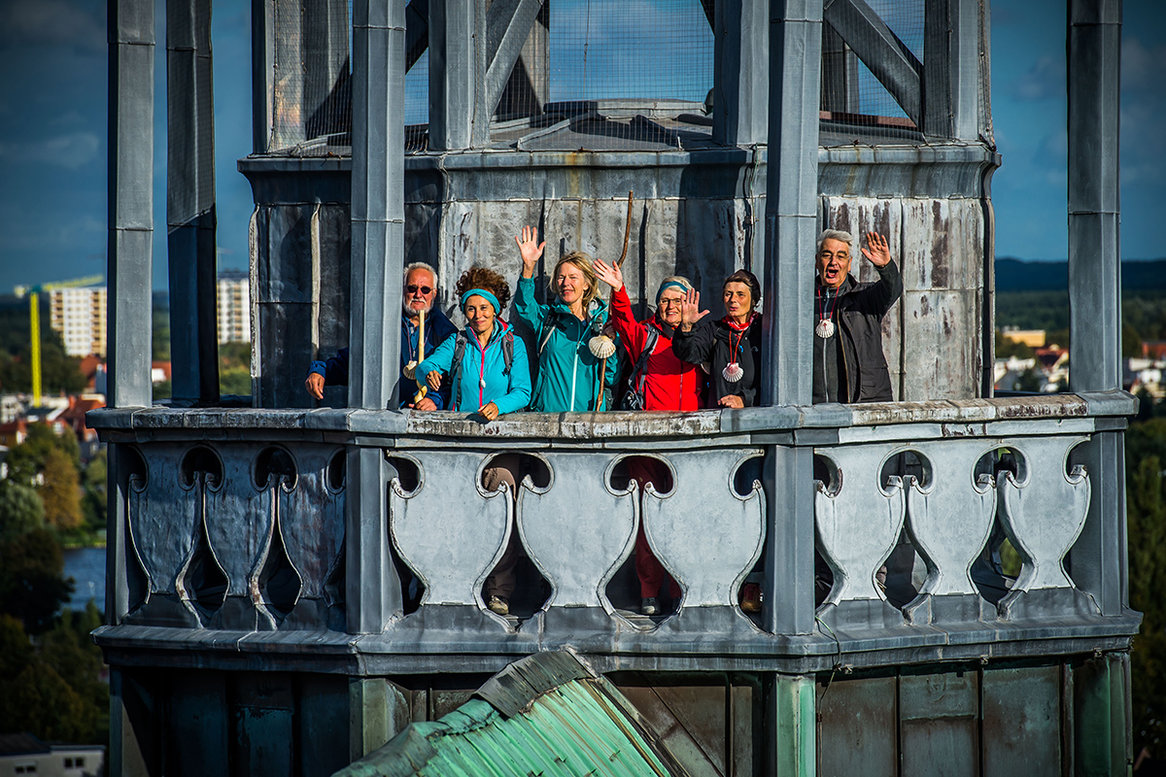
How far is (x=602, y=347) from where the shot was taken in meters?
7.88

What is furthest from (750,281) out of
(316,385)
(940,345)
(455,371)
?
(316,385)

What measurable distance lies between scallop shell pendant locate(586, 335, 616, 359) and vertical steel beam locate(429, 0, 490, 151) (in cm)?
188

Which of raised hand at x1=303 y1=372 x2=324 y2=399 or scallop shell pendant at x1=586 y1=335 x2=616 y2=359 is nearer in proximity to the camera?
scallop shell pendant at x1=586 y1=335 x2=616 y2=359

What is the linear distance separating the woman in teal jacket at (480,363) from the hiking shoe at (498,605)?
110 cm

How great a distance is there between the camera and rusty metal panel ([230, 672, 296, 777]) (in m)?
7.55

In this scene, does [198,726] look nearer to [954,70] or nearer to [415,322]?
[415,322]

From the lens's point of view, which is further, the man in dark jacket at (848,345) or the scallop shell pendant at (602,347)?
the man in dark jacket at (848,345)

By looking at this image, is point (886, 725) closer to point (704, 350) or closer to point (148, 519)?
point (704, 350)

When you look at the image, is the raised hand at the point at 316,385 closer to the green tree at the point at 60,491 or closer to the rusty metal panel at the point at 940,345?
the rusty metal panel at the point at 940,345

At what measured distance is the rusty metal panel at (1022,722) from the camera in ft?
25.0

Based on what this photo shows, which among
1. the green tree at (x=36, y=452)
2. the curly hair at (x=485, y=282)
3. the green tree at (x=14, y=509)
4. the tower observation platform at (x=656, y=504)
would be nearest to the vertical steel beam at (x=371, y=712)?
the tower observation platform at (x=656, y=504)

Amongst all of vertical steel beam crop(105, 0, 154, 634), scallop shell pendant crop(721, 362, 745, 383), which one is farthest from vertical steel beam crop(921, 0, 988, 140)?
vertical steel beam crop(105, 0, 154, 634)

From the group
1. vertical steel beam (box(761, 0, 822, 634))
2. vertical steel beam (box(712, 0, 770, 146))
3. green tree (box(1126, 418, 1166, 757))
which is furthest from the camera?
green tree (box(1126, 418, 1166, 757))

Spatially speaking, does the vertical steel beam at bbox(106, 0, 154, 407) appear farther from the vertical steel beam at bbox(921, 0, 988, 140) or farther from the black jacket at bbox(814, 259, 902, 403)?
the vertical steel beam at bbox(921, 0, 988, 140)
